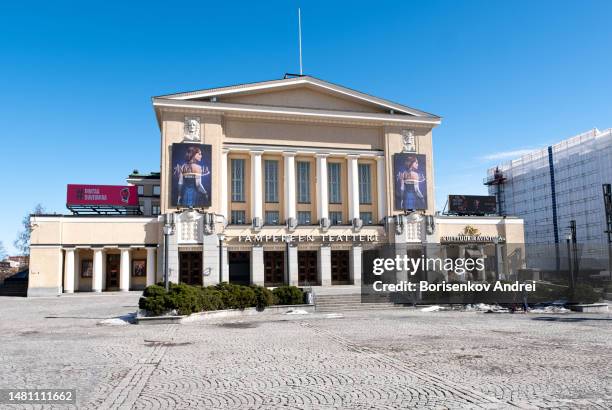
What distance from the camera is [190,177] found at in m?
43.8

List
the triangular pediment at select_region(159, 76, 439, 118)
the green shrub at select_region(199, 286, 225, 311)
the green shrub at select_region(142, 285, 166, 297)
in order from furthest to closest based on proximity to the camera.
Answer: the triangular pediment at select_region(159, 76, 439, 118), the green shrub at select_region(199, 286, 225, 311), the green shrub at select_region(142, 285, 166, 297)

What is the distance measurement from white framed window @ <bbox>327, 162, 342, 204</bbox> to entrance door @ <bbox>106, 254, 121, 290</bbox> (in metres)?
20.0

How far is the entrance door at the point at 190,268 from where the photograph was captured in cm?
4394

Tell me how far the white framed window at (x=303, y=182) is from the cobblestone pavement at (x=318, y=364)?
27923mm

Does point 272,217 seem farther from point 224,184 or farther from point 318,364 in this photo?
point 318,364

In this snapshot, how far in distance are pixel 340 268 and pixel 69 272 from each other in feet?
77.1

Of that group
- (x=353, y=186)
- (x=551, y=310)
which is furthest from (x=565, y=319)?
(x=353, y=186)

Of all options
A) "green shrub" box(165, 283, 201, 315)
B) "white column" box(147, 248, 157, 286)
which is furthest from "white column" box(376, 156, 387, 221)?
"green shrub" box(165, 283, 201, 315)

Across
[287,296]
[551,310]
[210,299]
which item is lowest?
[551,310]

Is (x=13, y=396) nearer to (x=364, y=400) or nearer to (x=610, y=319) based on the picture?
(x=364, y=400)

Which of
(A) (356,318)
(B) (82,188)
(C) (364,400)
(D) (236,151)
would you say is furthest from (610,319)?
(B) (82,188)

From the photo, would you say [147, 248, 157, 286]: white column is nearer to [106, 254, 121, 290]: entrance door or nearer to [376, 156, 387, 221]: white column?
[106, 254, 121, 290]: entrance door

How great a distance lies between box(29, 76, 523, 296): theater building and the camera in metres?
43.1

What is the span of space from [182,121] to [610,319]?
34880 millimetres
